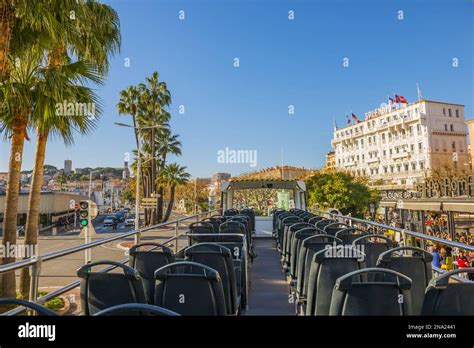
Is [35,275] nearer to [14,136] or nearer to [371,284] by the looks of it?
[371,284]

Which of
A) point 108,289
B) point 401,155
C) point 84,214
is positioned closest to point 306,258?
point 108,289

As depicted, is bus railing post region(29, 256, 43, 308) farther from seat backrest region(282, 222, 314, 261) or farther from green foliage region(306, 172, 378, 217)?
green foliage region(306, 172, 378, 217)

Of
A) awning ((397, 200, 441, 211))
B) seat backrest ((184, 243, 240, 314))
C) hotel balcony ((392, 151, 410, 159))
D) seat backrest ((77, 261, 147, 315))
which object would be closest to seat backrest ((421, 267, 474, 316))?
seat backrest ((184, 243, 240, 314))

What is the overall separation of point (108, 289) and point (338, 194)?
1563 inches

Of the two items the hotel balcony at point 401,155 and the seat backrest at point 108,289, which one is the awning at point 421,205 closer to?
the seat backrest at point 108,289

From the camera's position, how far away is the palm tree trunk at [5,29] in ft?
22.3

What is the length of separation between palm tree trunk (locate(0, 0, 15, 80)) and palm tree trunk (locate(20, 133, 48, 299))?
2.18m

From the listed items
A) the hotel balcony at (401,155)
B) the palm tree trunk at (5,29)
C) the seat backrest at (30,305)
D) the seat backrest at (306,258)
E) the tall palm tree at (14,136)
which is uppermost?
the hotel balcony at (401,155)

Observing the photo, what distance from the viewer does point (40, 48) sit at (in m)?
7.63

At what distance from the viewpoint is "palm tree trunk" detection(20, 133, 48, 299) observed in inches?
327

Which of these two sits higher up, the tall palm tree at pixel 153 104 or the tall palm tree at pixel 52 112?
the tall palm tree at pixel 153 104

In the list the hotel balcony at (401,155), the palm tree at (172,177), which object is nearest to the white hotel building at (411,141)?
the hotel balcony at (401,155)

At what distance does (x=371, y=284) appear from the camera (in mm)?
1977

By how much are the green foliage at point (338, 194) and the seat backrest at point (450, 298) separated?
39.1 m
